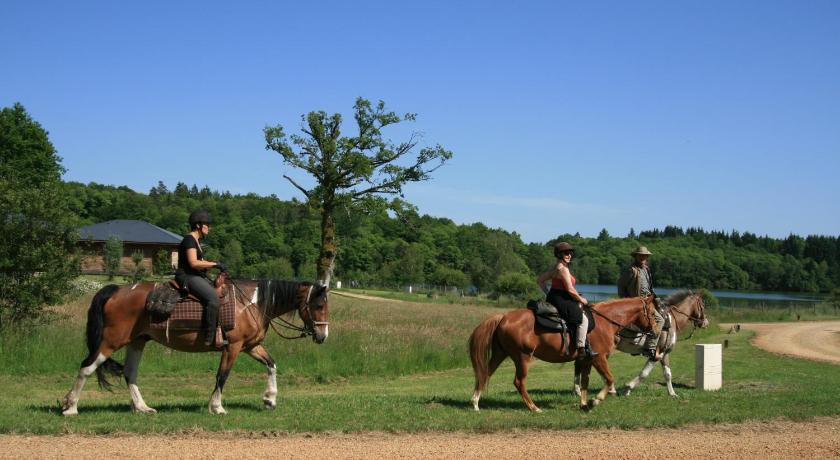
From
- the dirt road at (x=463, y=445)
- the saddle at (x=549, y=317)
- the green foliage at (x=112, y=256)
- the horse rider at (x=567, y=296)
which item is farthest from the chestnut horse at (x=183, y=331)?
the green foliage at (x=112, y=256)

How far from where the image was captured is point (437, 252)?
11962cm

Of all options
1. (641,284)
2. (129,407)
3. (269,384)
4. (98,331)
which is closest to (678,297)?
(641,284)

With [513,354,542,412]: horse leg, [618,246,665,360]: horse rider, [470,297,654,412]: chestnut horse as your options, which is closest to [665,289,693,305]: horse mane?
[618,246,665,360]: horse rider

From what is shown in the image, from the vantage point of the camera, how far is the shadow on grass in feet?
34.5

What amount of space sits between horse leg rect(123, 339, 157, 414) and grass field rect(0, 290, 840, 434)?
0.18 meters

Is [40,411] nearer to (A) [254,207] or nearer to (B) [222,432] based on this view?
(B) [222,432]

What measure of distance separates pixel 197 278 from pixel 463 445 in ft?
15.0

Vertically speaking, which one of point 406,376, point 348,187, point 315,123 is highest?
point 315,123

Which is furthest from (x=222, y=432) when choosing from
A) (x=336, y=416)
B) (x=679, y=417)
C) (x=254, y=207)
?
(x=254, y=207)

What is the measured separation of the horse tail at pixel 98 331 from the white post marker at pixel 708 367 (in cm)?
1080

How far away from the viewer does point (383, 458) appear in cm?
801

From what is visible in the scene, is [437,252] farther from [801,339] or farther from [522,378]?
[522,378]

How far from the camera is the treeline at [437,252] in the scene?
9381 cm

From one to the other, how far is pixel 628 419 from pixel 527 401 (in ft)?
4.98
